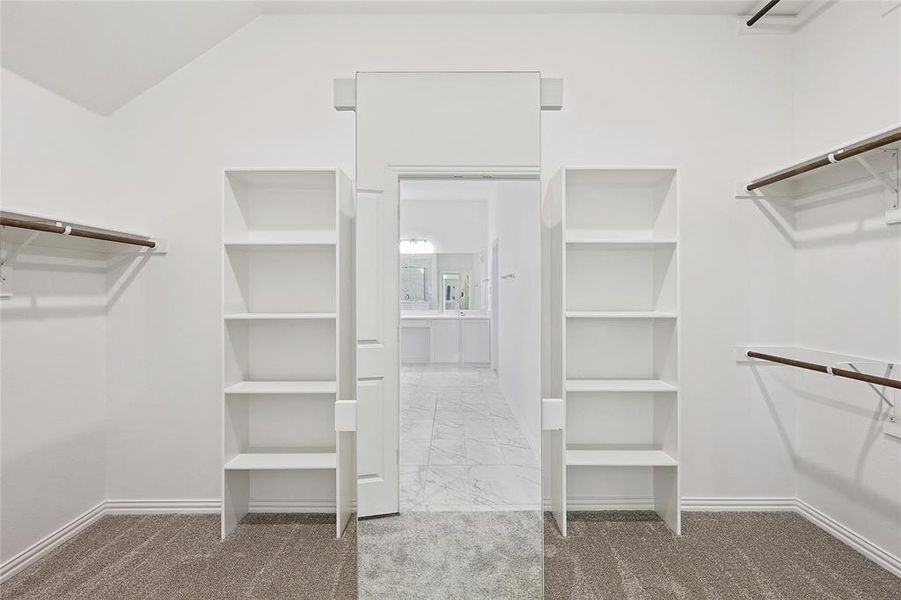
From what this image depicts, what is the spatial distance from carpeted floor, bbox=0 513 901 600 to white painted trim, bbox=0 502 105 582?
3 cm

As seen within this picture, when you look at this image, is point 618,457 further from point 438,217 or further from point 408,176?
point 408,176

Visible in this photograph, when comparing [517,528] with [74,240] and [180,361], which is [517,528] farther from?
[74,240]

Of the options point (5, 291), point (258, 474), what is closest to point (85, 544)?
point (258, 474)

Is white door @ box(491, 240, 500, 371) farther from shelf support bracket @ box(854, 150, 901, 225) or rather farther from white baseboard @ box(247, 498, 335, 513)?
shelf support bracket @ box(854, 150, 901, 225)

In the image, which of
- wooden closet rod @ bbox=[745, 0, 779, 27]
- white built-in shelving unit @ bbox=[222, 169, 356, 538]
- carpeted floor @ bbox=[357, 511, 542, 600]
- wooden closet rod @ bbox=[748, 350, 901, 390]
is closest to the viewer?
carpeted floor @ bbox=[357, 511, 542, 600]

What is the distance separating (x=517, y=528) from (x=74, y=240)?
7.60ft

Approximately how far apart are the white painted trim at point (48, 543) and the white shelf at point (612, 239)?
2.73 m

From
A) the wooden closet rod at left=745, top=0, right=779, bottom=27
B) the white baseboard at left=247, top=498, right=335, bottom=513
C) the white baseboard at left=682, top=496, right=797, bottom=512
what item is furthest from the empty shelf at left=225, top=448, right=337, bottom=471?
the wooden closet rod at left=745, top=0, right=779, bottom=27

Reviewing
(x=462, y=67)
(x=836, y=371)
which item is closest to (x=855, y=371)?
(x=836, y=371)

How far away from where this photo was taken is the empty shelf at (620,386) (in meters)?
2.25

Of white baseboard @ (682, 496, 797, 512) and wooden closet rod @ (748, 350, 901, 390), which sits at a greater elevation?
wooden closet rod @ (748, 350, 901, 390)

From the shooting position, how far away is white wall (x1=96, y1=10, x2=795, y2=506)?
2.50 m

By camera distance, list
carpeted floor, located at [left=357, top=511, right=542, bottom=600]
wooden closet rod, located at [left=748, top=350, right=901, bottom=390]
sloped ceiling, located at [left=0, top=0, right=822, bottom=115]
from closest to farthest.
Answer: carpeted floor, located at [left=357, top=511, right=542, bottom=600] < wooden closet rod, located at [left=748, top=350, right=901, bottom=390] < sloped ceiling, located at [left=0, top=0, right=822, bottom=115]

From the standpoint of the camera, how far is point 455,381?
163 centimetres
